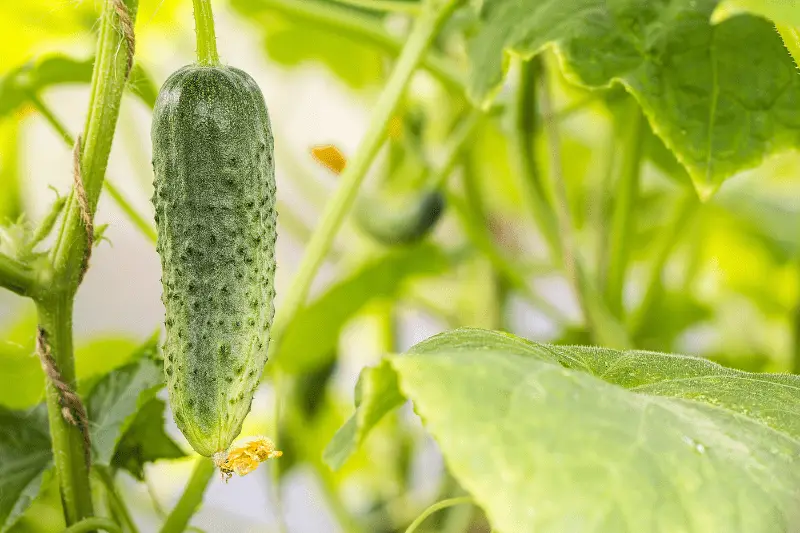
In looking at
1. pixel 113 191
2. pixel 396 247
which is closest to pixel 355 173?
pixel 113 191

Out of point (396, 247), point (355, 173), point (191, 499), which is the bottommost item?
point (191, 499)

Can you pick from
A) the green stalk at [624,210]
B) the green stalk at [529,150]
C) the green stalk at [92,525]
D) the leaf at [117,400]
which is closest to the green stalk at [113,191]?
the leaf at [117,400]

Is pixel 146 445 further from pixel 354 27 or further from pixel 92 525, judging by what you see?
pixel 354 27

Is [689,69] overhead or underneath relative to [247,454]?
overhead

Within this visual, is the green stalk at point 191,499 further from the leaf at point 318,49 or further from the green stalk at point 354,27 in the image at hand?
the leaf at point 318,49

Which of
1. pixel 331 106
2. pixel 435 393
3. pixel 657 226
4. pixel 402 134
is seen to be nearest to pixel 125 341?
pixel 402 134

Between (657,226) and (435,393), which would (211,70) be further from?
(657,226)
